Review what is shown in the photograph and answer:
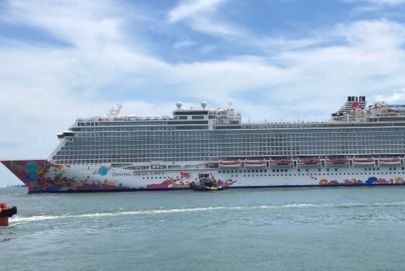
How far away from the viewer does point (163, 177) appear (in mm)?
78875

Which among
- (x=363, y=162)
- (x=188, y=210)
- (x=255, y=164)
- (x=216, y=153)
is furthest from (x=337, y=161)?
(x=188, y=210)

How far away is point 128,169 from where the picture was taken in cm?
7900

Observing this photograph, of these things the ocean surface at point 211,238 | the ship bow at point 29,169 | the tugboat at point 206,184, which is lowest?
the ocean surface at point 211,238

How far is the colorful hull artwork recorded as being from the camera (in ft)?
252

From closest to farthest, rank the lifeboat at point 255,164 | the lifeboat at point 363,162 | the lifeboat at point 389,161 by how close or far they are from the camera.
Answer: the lifeboat at point 255,164, the lifeboat at point 363,162, the lifeboat at point 389,161

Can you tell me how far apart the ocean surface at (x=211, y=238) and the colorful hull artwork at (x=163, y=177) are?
28517mm

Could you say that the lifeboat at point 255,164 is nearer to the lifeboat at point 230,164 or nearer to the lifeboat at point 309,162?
the lifeboat at point 230,164

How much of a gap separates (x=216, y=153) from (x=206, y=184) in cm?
871

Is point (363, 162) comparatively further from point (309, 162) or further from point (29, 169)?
point (29, 169)

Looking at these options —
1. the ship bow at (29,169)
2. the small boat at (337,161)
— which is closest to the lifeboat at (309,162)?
the small boat at (337,161)

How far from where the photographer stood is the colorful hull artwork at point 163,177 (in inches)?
3022

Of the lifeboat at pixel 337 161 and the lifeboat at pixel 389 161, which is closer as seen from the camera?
the lifeboat at pixel 337 161

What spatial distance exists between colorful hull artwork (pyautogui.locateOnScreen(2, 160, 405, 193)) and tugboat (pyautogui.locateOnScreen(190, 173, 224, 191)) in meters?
1.16


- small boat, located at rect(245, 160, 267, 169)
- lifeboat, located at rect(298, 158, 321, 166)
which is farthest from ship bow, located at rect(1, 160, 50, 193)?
lifeboat, located at rect(298, 158, 321, 166)
